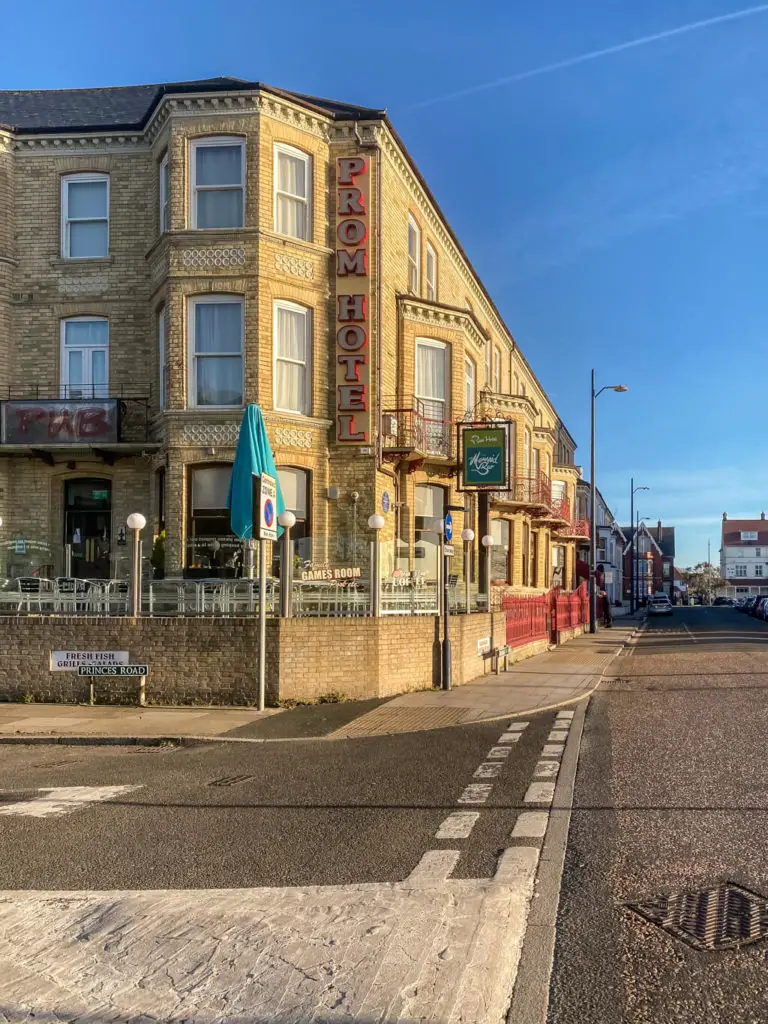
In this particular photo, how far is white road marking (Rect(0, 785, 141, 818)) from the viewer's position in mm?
7594

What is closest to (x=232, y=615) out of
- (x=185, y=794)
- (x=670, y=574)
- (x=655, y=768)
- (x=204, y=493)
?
(x=204, y=493)

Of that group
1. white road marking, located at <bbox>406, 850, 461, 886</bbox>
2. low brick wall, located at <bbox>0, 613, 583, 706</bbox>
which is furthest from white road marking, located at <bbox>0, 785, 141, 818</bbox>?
low brick wall, located at <bbox>0, 613, 583, 706</bbox>

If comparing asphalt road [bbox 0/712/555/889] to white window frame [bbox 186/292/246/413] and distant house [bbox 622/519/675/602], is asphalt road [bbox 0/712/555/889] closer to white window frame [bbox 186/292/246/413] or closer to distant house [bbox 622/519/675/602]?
white window frame [bbox 186/292/246/413]

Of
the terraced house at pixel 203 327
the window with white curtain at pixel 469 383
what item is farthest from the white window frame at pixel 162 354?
the window with white curtain at pixel 469 383

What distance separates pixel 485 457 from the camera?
20.4m

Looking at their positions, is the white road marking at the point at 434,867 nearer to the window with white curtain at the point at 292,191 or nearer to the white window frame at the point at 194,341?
the white window frame at the point at 194,341

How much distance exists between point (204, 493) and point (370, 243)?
6339 millimetres

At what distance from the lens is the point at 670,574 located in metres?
152

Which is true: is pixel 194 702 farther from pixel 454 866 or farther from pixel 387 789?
→ pixel 454 866

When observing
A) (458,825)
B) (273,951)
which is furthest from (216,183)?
(273,951)

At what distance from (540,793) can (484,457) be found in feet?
42.0

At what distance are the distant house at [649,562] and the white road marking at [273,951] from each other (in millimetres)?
84312

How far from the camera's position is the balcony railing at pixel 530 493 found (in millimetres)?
30019

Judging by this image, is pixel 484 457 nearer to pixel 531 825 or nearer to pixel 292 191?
pixel 292 191
